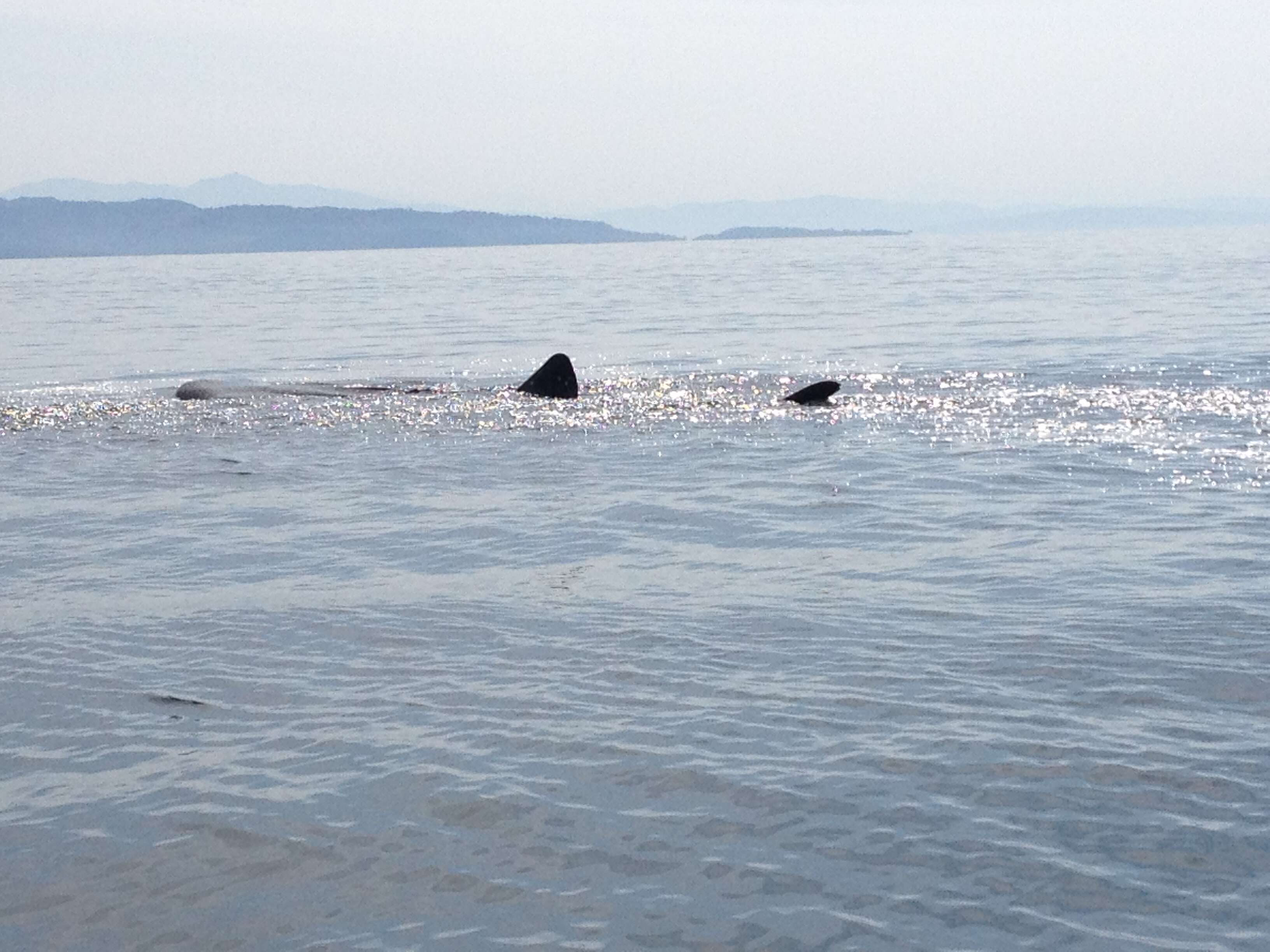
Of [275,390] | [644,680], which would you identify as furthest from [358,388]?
[644,680]

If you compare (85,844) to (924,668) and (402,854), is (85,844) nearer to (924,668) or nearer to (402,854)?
(402,854)

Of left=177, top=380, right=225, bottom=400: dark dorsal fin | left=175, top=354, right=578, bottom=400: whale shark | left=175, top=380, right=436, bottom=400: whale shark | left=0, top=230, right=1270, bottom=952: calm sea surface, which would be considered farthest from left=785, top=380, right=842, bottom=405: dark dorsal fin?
left=177, top=380, right=225, bottom=400: dark dorsal fin

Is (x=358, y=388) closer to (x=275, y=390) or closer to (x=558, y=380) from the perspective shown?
(x=275, y=390)

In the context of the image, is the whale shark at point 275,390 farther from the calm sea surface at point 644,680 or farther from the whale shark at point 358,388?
the calm sea surface at point 644,680

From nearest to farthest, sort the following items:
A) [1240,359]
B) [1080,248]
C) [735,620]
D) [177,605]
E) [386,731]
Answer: [386,731], [735,620], [177,605], [1240,359], [1080,248]

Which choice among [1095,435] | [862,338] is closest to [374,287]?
[862,338]

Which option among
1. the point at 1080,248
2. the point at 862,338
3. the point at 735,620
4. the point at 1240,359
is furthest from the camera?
the point at 1080,248

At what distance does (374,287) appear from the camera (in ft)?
315

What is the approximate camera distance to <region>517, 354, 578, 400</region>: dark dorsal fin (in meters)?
27.1

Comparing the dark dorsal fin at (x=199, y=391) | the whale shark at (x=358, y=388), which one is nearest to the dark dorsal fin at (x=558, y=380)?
the whale shark at (x=358, y=388)

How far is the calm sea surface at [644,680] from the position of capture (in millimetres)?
6195

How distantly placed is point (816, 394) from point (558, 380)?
5.10 meters

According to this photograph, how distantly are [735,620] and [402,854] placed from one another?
14.2 feet

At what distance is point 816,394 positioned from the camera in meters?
25.3
